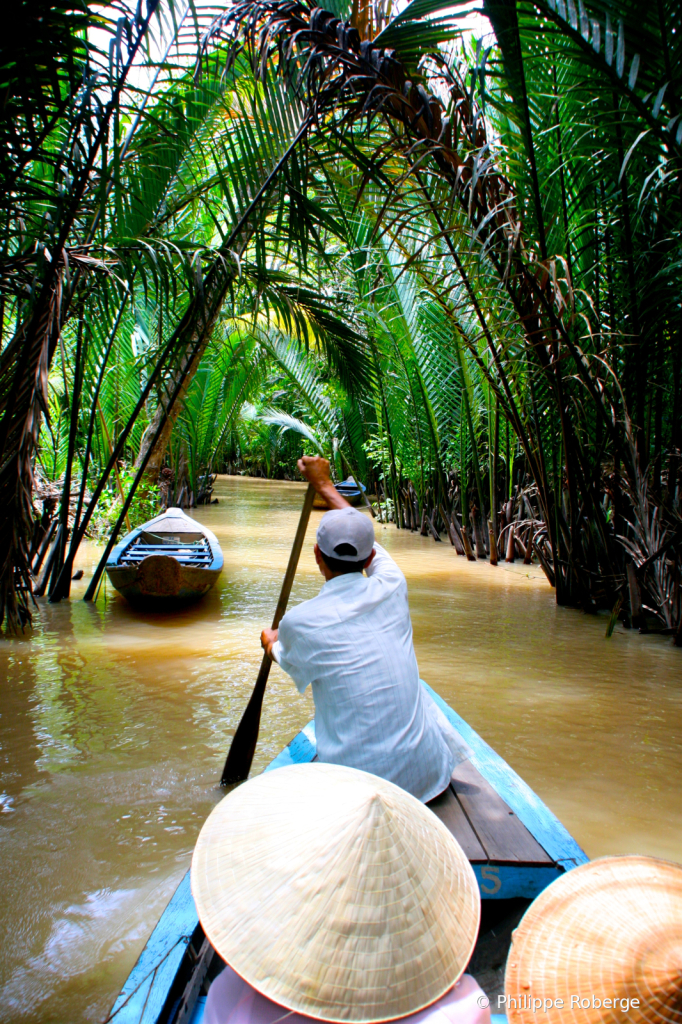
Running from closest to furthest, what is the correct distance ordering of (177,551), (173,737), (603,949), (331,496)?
(603,949)
(331,496)
(173,737)
(177,551)

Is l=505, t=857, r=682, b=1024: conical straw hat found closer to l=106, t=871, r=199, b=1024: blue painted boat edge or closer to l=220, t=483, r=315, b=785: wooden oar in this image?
l=106, t=871, r=199, b=1024: blue painted boat edge

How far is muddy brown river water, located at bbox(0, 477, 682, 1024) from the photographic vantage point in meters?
1.96

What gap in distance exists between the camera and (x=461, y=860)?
3.66 feet

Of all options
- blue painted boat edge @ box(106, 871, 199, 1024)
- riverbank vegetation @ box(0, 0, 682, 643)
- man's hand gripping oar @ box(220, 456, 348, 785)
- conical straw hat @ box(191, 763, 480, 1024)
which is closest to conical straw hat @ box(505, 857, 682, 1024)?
conical straw hat @ box(191, 763, 480, 1024)

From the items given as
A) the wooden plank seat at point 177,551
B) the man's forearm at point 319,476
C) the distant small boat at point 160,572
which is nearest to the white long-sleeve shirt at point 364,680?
the man's forearm at point 319,476

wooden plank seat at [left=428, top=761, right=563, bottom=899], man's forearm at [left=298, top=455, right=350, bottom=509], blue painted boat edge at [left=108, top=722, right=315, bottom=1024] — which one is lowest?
blue painted boat edge at [left=108, top=722, right=315, bottom=1024]

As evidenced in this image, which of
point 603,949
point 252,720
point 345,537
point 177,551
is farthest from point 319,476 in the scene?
point 177,551

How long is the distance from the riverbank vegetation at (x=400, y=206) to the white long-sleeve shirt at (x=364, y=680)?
66.8 inches

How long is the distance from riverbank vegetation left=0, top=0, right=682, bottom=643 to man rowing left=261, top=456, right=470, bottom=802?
163 cm

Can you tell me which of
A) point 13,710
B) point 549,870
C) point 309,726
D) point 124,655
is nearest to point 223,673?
point 124,655

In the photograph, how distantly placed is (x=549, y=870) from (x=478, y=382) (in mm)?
6274

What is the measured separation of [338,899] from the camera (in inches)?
38.6

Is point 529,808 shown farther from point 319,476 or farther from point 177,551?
point 177,551

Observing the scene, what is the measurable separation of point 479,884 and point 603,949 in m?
0.76
